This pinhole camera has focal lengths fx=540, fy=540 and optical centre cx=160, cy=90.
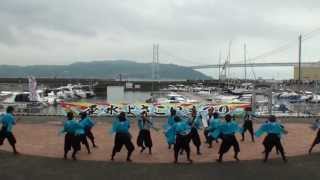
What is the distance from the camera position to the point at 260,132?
51.6 ft

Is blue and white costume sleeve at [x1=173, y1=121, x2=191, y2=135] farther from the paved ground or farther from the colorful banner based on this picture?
the colorful banner

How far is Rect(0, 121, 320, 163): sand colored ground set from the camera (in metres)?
16.9

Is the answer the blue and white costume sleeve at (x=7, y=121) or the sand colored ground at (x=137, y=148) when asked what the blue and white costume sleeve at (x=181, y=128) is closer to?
the sand colored ground at (x=137, y=148)

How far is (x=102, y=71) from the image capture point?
610ft

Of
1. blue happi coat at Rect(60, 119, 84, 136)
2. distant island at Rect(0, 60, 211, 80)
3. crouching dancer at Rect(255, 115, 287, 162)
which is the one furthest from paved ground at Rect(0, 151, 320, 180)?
distant island at Rect(0, 60, 211, 80)

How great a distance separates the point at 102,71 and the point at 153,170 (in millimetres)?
172698

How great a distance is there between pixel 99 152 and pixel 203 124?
5.86 m

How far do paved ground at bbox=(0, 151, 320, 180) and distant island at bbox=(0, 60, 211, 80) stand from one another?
145947 millimetres

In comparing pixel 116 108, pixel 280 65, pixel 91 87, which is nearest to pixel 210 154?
pixel 116 108

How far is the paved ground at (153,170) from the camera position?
541 inches

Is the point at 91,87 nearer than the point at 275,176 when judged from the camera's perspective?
No

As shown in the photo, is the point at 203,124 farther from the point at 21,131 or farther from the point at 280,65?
the point at 280,65

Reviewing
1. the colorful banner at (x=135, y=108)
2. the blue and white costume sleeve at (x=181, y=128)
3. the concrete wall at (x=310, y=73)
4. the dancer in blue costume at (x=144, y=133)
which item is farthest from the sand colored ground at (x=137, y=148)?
the concrete wall at (x=310, y=73)

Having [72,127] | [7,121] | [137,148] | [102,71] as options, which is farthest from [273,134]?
[102,71]
